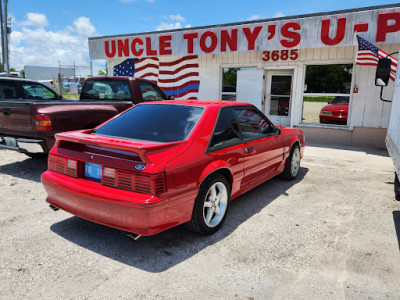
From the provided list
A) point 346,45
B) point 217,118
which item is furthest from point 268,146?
point 346,45

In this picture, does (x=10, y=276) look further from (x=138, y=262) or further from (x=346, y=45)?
(x=346, y=45)

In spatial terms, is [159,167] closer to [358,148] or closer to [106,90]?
[106,90]

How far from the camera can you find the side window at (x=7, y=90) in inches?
280

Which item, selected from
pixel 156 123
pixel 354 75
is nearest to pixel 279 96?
pixel 354 75

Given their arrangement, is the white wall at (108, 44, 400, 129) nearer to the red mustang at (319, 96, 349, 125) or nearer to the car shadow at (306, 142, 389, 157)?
the red mustang at (319, 96, 349, 125)

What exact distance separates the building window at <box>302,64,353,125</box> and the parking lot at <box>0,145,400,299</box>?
5.50m

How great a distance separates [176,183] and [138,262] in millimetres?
842

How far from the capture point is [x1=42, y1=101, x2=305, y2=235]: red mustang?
2756 millimetres

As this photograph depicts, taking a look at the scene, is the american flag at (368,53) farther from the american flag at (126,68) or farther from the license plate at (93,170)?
the american flag at (126,68)

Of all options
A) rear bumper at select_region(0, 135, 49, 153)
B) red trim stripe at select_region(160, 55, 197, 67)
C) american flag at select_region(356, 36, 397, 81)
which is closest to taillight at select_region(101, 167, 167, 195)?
rear bumper at select_region(0, 135, 49, 153)

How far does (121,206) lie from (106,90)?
4.99 m

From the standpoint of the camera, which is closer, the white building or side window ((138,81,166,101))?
side window ((138,81,166,101))

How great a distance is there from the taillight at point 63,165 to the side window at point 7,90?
191 inches

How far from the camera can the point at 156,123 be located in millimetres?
3557
